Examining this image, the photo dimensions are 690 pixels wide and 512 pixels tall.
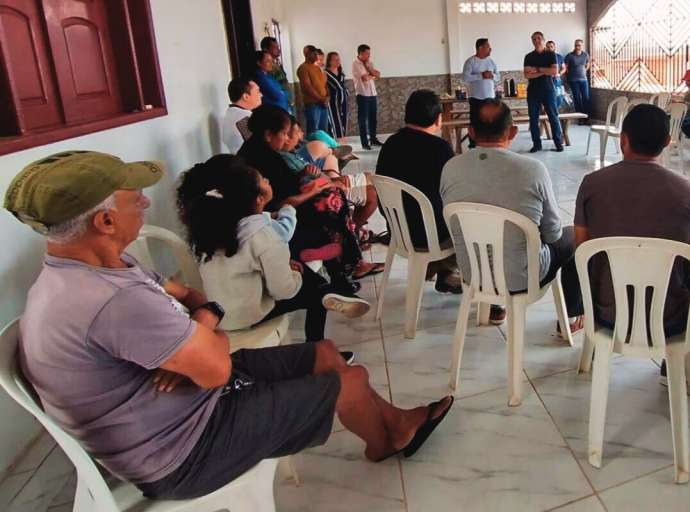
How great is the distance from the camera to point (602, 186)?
1.62 metres

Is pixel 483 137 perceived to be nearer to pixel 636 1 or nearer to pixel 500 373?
pixel 500 373

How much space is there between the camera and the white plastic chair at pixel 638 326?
4.58ft

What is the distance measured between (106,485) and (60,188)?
1.89ft

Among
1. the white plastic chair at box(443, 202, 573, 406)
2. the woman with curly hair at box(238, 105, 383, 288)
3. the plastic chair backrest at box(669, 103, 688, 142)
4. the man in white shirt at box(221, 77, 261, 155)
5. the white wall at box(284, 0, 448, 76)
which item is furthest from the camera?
the white wall at box(284, 0, 448, 76)

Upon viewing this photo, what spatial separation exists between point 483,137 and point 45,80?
1.53 m

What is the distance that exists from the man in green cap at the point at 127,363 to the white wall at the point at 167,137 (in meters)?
0.50

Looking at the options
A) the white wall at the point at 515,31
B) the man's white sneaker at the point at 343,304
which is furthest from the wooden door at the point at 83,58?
the white wall at the point at 515,31

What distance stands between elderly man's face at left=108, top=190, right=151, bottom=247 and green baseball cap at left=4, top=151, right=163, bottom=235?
31 mm

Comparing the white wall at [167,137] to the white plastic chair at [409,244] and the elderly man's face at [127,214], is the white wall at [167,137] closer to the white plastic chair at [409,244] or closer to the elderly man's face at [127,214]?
the elderly man's face at [127,214]

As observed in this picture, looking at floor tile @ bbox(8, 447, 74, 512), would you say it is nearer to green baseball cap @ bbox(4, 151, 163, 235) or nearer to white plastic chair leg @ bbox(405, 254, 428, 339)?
green baseball cap @ bbox(4, 151, 163, 235)

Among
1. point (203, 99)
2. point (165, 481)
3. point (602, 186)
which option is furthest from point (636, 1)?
point (165, 481)

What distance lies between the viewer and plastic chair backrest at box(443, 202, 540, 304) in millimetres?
1750

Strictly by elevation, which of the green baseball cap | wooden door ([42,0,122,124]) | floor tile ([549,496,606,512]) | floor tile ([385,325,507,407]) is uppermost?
wooden door ([42,0,122,124])

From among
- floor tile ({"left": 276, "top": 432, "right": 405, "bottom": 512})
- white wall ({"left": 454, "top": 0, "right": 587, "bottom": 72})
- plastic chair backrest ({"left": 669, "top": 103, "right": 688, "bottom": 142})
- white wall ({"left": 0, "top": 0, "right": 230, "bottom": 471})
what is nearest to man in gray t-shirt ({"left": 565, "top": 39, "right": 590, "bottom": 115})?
white wall ({"left": 454, "top": 0, "right": 587, "bottom": 72})
